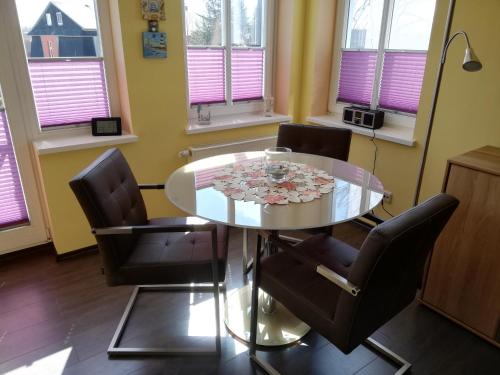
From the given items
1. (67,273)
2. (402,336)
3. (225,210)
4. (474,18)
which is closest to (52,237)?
(67,273)

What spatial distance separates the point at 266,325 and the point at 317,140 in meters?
1.22

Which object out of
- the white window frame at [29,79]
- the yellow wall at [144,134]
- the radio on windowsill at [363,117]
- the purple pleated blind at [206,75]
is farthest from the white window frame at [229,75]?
the radio on windowsill at [363,117]

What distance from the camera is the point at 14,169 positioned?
95.7 inches

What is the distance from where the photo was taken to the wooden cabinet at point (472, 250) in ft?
5.79

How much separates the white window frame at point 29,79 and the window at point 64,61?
0.02m

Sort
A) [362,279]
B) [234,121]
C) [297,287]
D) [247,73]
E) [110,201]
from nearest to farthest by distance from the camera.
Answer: [362,279] < [297,287] < [110,201] < [234,121] < [247,73]

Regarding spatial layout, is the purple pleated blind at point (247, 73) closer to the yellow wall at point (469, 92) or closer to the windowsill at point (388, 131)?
the windowsill at point (388, 131)

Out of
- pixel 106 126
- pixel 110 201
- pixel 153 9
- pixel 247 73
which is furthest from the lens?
pixel 247 73

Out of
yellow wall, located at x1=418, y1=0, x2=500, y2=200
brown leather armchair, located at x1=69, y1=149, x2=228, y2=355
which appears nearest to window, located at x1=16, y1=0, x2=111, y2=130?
brown leather armchair, located at x1=69, y1=149, x2=228, y2=355

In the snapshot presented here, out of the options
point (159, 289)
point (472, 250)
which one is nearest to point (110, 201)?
point (159, 289)

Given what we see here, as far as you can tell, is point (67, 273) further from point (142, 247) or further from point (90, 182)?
point (90, 182)

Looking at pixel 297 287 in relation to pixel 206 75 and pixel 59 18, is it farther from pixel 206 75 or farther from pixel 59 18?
pixel 59 18

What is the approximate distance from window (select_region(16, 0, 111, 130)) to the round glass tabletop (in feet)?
3.45

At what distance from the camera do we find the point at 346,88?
10.5 ft
